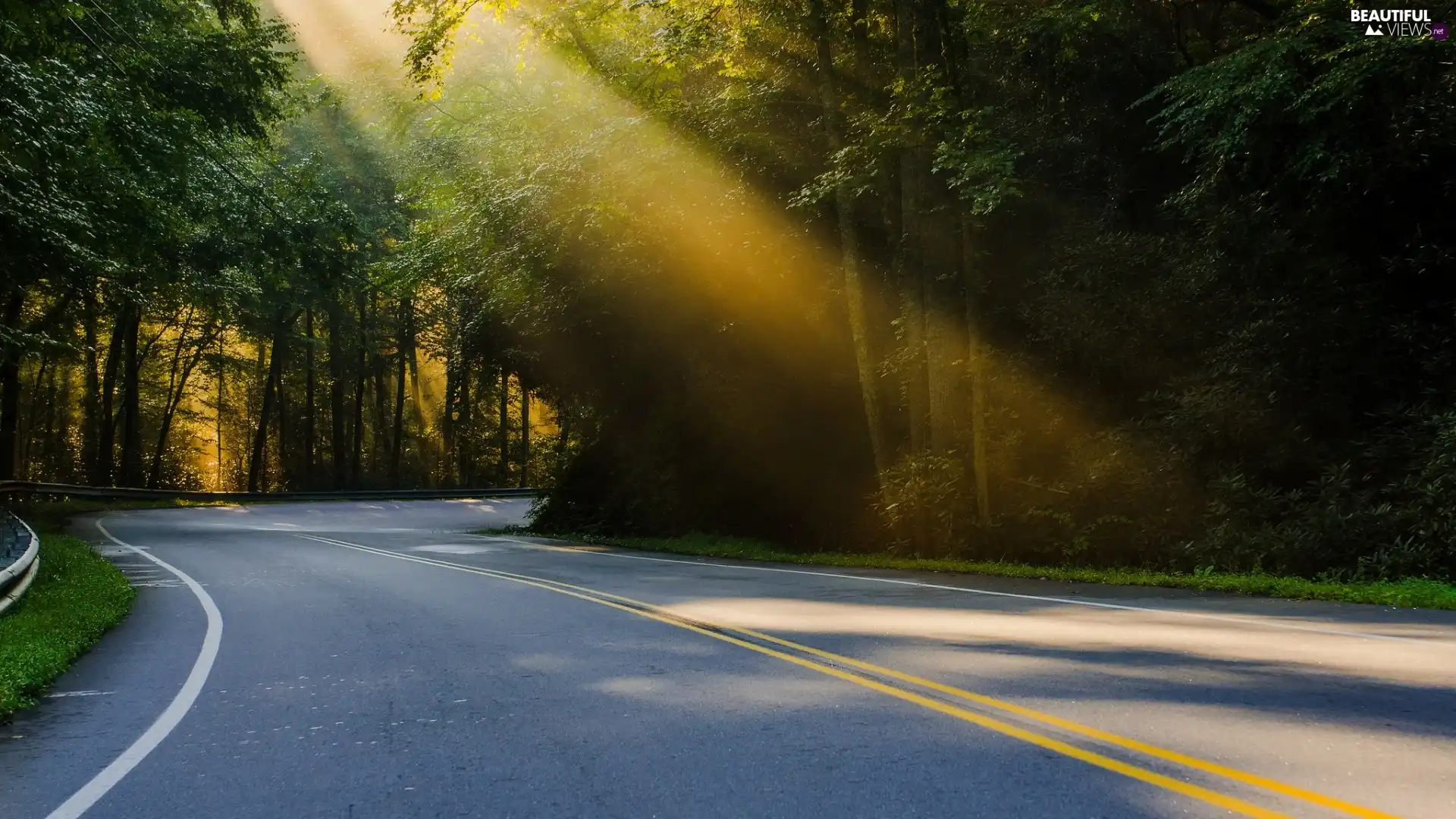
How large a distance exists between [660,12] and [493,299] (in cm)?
841

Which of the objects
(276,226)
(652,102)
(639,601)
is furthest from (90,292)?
(639,601)

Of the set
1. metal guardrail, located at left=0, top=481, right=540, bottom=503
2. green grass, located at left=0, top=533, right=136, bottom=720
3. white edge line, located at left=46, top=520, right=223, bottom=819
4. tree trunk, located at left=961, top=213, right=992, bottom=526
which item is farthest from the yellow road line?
metal guardrail, located at left=0, top=481, right=540, bottom=503

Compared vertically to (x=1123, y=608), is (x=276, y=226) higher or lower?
higher

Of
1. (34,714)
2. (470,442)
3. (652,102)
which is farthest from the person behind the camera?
(470,442)

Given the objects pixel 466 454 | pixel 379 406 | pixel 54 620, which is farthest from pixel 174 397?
pixel 54 620

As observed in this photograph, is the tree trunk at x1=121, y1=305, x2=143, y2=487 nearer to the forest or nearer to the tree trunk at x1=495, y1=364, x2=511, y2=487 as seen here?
the tree trunk at x1=495, y1=364, x2=511, y2=487

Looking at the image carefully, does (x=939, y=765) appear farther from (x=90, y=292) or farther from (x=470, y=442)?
(x=470, y=442)

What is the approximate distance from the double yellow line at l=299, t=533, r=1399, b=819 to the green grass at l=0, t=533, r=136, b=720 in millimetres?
4755

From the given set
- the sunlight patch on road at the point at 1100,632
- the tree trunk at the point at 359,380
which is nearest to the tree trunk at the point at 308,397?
the tree trunk at the point at 359,380

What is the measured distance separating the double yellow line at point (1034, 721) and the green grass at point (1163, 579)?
18.9 feet

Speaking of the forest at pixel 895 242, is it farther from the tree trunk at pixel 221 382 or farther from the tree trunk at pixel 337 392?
the tree trunk at pixel 221 382

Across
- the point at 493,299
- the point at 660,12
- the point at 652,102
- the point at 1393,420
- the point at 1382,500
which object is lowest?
the point at 1382,500

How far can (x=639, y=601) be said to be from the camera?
1128 cm

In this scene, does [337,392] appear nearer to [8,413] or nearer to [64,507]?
[64,507]
